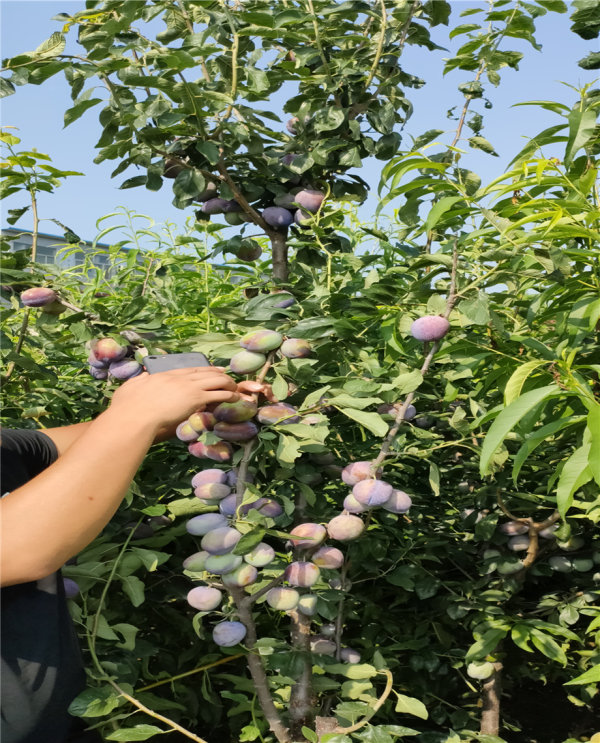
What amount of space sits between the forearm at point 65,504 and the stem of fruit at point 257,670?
1.20ft

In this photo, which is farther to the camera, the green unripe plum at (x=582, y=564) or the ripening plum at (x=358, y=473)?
the green unripe plum at (x=582, y=564)

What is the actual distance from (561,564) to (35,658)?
1.14 metres

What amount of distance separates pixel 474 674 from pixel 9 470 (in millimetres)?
1086

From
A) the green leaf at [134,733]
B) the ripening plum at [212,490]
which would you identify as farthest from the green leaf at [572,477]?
the green leaf at [134,733]

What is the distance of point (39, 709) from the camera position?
105 cm

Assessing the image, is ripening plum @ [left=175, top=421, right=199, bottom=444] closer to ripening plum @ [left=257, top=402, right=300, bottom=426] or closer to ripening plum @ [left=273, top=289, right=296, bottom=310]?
ripening plum @ [left=257, top=402, right=300, bottom=426]

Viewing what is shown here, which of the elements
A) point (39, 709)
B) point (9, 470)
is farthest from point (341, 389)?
point (39, 709)

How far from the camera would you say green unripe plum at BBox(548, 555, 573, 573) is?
5.53 ft

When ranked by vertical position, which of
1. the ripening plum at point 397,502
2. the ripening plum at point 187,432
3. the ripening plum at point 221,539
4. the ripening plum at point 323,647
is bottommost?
the ripening plum at point 323,647

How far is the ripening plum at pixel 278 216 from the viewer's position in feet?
4.69

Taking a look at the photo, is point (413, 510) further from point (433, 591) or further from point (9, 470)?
point (9, 470)

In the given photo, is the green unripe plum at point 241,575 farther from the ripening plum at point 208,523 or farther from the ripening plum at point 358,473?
the ripening plum at point 358,473

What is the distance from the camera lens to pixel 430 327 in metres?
1.13

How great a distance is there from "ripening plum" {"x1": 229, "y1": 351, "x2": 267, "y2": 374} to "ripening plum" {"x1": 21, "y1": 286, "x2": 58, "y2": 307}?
0.41 meters
